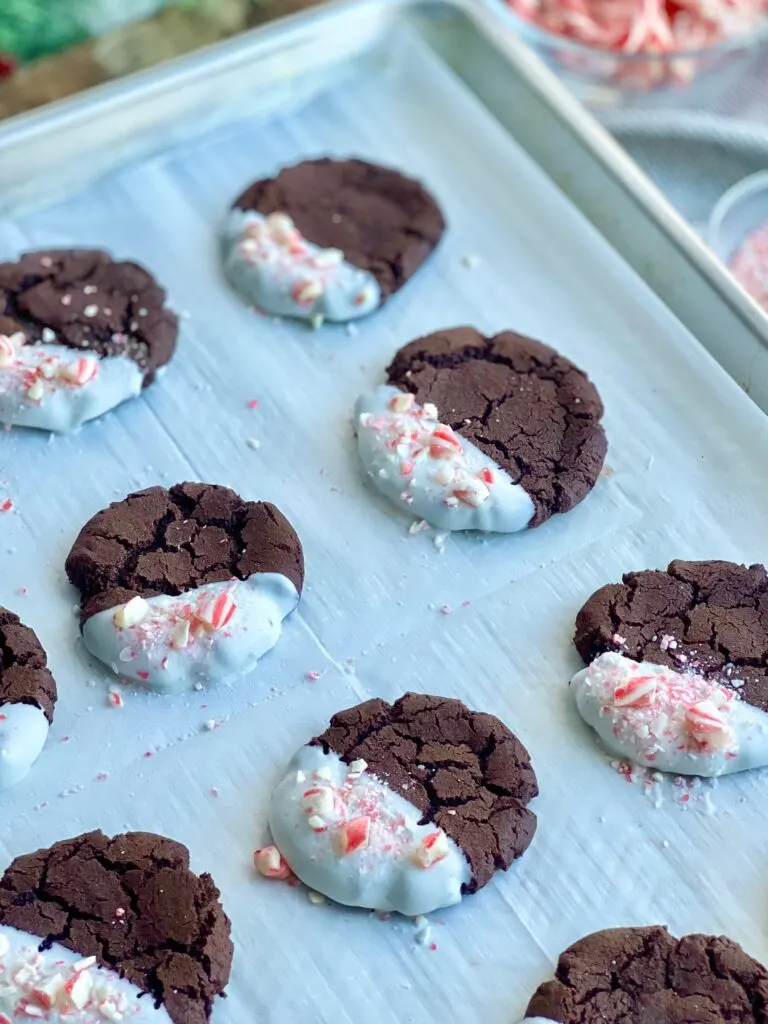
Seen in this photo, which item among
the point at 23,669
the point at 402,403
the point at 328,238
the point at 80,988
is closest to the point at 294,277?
the point at 328,238

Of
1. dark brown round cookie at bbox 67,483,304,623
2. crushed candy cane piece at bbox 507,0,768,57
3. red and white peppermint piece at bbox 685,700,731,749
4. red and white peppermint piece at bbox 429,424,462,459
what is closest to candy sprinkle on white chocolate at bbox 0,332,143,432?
dark brown round cookie at bbox 67,483,304,623

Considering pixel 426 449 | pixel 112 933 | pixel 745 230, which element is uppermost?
pixel 745 230

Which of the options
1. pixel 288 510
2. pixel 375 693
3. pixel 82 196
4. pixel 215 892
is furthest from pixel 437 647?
pixel 82 196

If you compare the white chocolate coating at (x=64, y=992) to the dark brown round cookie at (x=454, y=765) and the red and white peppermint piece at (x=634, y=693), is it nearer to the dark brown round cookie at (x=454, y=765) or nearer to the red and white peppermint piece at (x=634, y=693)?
the dark brown round cookie at (x=454, y=765)

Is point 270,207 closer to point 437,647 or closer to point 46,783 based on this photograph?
point 437,647

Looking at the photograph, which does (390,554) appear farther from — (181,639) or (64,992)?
(64,992)
